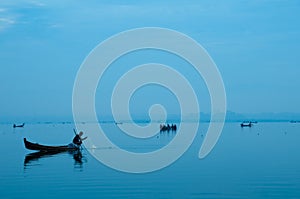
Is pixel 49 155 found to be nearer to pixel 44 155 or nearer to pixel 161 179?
pixel 44 155

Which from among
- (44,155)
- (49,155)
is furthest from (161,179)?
(44,155)

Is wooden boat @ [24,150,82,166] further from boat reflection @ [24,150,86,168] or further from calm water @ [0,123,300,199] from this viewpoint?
calm water @ [0,123,300,199]

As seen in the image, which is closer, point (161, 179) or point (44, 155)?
point (161, 179)

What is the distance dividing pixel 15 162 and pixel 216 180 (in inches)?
712

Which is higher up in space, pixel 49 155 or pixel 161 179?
pixel 49 155

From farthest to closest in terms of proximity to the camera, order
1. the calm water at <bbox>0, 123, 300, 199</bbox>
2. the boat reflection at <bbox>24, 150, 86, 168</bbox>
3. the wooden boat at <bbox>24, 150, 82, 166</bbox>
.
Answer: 1. the wooden boat at <bbox>24, 150, 82, 166</bbox>
2. the boat reflection at <bbox>24, 150, 86, 168</bbox>
3. the calm water at <bbox>0, 123, 300, 199</bbox>

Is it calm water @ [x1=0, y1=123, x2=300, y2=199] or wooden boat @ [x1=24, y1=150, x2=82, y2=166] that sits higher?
wooden boat @ [x1=24, y1=150, x2=82, y2=166]

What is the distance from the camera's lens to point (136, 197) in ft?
76.5

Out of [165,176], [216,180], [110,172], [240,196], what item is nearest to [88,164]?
[110,172]

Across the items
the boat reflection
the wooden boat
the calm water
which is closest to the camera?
the calm water

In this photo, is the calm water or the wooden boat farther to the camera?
the wooden boat

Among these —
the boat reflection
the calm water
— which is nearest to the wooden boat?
the boat reflection

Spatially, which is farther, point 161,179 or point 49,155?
point 49,155

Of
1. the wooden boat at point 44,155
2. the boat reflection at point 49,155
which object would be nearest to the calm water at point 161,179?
the boat reflection at point 49,155
